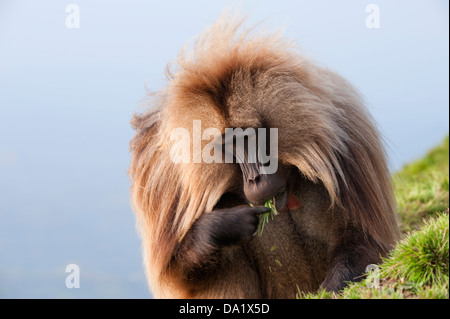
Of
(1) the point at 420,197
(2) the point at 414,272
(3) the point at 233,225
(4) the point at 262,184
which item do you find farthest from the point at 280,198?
(1) the point at 420,197

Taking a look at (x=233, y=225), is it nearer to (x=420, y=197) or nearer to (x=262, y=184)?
(x=262, y=184)

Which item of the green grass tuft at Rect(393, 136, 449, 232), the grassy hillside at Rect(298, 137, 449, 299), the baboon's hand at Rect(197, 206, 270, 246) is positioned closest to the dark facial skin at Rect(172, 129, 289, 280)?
the baboon's hand at Rect(197, 206, 270, 246)

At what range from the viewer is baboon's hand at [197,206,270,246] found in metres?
5.82

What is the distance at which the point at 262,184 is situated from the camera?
5695 millimetres

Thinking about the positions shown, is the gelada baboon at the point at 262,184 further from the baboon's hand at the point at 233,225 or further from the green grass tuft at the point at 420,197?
the green grass tuft at the point at 420,197

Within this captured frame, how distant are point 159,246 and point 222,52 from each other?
199 centimetres

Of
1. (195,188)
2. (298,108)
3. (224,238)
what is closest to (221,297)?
(224,238)

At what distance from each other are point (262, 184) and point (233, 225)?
482mm

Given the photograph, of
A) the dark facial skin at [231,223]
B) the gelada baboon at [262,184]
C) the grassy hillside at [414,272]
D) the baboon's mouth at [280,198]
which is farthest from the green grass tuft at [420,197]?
the grassy hillside at [414,272]

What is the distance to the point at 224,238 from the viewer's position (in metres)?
5.87

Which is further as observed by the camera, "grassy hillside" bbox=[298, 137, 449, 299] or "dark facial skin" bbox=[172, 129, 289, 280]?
"dark facial skin" bbox=[172, 129, 289, 280]

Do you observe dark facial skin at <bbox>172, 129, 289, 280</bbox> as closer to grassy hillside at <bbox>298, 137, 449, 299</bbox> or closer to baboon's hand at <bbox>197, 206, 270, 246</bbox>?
baboon's hand at <bbox>197, 206, 270, 246</bbox>

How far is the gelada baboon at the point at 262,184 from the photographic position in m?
5.73
